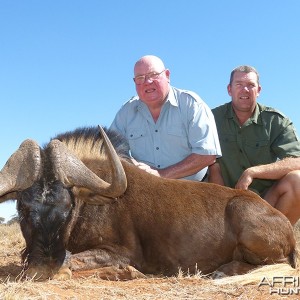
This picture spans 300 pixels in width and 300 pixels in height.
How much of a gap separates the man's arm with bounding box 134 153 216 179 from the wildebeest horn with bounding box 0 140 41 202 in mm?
1972

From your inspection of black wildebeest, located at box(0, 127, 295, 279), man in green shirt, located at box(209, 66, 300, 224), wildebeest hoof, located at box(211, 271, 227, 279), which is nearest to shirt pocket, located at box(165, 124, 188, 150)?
man in green shirt, located at box(209, 66, 300, 224)

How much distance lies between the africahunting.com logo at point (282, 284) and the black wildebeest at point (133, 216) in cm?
45

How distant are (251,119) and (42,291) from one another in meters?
5.02

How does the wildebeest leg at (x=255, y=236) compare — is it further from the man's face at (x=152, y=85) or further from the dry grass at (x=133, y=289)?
the man's face at (x=152, y=85)

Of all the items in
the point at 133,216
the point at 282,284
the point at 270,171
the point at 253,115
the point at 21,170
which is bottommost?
the point at 282,284

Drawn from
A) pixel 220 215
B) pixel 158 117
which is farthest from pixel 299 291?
pixel 158 117

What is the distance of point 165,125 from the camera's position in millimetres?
7383

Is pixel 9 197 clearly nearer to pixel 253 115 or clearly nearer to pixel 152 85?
pixel 152 85

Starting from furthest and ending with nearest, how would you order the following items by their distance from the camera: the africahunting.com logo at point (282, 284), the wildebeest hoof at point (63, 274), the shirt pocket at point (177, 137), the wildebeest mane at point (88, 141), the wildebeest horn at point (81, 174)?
the shirt pocket at point (177, 137)
the wildebeest mane at point (88, 141)
the wildebeest horn at point (81, 174)
the wildebeest hoof at point (63, 274)
the africahunting.com logo at point (282, 284)

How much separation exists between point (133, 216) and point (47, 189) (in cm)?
107

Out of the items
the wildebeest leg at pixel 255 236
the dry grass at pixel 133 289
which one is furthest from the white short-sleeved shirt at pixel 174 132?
the dry grass at pixel 133 289

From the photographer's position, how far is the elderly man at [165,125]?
23.3 feet

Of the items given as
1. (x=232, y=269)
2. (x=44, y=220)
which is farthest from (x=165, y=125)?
(x=44, y=220)

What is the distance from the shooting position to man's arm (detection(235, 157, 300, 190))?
6996 mm
